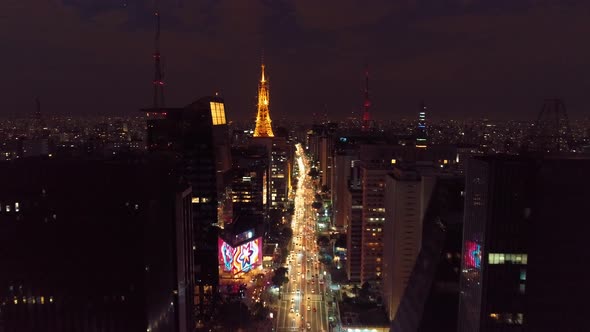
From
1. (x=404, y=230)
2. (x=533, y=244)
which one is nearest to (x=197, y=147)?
(x=404, y=230)

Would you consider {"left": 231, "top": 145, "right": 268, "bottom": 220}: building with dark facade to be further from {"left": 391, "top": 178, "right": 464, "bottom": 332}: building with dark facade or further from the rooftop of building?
{"left": 391, "top": 178, "right": 464, "bottom": 332}: building with dark facade

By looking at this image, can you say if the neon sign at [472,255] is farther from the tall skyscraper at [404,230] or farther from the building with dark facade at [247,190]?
the building with dark facade at [247,190]

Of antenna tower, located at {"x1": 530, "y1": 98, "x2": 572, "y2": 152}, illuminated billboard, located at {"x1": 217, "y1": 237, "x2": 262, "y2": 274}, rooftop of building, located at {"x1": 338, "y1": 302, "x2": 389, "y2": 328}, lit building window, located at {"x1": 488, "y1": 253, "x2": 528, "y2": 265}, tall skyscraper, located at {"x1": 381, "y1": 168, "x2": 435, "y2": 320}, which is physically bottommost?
rooftop of building, located at {"x1": 338, "y1": 302, "x2": 389, "y2": 328}

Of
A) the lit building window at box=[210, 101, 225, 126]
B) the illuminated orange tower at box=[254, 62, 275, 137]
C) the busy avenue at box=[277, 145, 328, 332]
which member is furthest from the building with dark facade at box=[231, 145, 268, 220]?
the illuminated orange tower at box=[254, 62, 275, 137]

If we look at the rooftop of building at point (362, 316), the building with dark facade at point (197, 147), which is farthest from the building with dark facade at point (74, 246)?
the building with dark facade at point (197, 147)

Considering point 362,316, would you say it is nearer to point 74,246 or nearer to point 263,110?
point 74,246

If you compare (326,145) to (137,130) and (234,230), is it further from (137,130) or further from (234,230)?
(234,230)
